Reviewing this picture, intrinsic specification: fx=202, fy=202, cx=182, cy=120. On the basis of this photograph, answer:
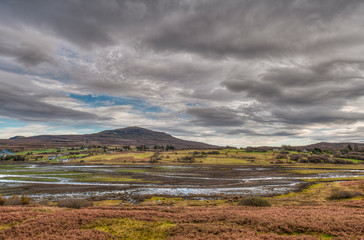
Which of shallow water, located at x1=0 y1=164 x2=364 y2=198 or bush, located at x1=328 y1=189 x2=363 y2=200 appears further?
shallow water, located at x1=0 y1=164 x2=364 y2=198

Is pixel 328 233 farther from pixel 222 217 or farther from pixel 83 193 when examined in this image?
pixel 83 193

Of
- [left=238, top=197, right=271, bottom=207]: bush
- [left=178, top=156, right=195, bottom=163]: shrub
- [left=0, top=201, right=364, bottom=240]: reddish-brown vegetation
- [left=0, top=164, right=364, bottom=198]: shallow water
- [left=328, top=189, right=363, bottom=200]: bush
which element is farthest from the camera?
[left=178, top=156, right=195, bottom=163]: shrub

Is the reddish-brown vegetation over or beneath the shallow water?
over

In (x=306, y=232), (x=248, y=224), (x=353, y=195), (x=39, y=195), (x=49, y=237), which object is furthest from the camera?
(x=39, y=195)

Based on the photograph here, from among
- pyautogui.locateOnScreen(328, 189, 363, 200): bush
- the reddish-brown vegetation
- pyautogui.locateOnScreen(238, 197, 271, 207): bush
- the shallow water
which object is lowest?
the shallow water

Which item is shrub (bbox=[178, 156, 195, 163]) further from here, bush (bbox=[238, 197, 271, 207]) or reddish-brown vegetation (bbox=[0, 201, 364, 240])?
reddish-brown vegetation (bbox=[0, 201, 364, 240])

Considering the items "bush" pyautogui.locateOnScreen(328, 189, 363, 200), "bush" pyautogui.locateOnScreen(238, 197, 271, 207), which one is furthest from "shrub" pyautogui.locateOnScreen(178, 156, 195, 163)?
"bush" pyautogui.locateOnScreen(238, 197, 271, 207)

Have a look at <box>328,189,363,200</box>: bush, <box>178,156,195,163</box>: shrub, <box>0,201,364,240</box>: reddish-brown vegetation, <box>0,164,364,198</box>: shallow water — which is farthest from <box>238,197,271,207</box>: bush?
<box>178,156,195,163</box>: shrub

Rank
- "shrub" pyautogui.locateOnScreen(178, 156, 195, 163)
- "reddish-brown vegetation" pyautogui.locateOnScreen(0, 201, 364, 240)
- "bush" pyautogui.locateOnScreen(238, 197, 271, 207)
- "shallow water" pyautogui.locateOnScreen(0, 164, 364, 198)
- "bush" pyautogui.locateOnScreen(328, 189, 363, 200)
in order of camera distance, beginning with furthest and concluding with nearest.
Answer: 1. "shrub" pyautogui.locateOnScreen(178, 156, 195, 163)
2. "shallow water" pyautogui.locateOnScreen(0, 164, 364, 198)
3. "bush" pyautogui.locateOnScreen(328, 189, 363, 200)
4. "bush" pyautogui.locateOnScreen(238, 197, 271, 207)
5. "reddish-brown vegetation" pyautogui.locateOnScreen(0, 201, 364, 240)

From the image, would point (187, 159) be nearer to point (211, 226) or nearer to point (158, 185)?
point (158, 185)

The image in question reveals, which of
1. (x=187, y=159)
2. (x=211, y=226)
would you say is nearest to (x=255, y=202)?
(x=211, y=226)

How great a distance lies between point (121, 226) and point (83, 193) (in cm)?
3502

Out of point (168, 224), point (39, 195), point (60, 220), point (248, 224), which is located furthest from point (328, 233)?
point (39, 195)

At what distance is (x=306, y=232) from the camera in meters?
14.7
